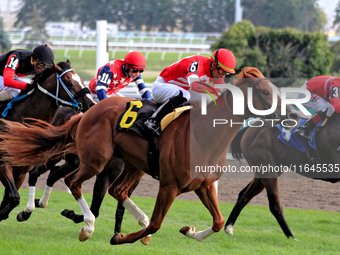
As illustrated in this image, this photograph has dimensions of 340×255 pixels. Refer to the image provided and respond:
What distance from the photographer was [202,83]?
384 cm

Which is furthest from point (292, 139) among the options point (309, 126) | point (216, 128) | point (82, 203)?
point (82, 203)

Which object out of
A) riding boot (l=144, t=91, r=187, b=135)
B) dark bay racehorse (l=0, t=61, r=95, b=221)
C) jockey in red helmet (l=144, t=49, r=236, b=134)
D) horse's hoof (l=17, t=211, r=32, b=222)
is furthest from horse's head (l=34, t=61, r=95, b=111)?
horse's hoof (l=17, t=211, r=32, b=222)

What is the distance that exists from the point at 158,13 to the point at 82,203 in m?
62.1

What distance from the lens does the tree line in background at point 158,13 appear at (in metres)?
63.7

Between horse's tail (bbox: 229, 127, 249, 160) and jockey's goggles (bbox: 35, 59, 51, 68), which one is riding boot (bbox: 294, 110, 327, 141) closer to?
horse's tail (bbox: 229, 127, 249, 160)

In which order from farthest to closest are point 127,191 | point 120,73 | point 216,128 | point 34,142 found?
point 120,73 → point 34,142 → point 127,191 → point 216,128

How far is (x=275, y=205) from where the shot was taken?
501 centimetres

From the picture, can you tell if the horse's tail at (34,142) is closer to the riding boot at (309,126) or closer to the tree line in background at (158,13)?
the riding boot at (309,126)

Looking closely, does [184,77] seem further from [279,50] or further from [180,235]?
[279,50]

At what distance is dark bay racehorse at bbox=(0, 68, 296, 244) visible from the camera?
148 inches

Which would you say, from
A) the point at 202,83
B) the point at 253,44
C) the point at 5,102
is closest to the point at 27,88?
the point at 5,102

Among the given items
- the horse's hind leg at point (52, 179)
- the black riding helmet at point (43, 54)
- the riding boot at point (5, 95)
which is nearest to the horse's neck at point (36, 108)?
the riding boot at point (5, 95)

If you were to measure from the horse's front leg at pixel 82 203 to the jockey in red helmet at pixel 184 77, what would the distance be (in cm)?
88

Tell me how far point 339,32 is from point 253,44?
133 ft
